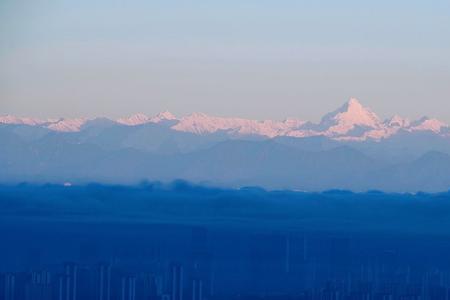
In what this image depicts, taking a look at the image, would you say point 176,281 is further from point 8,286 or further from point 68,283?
point 8,286

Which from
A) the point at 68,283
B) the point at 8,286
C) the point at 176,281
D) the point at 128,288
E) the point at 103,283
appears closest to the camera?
the point at 8,286

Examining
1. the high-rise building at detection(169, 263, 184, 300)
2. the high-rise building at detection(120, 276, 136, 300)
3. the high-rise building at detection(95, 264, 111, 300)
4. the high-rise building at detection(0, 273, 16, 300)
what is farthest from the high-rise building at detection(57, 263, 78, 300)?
the high-rise building at detection(169, 263, 184, 300)

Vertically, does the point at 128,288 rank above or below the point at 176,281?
below

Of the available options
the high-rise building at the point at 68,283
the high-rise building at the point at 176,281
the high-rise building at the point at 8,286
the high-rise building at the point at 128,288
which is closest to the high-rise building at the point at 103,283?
the high-rise building at the point at 128,288

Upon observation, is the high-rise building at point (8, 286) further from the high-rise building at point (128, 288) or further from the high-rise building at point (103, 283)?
the high-rise building at point (128, 288)

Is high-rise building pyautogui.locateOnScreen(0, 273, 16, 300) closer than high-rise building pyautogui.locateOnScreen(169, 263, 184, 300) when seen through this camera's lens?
Yes

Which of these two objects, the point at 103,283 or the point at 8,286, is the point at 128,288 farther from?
the point at 8,286

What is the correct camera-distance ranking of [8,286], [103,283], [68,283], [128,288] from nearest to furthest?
[8,286]
[128,288]
[68,283]
[103,283]

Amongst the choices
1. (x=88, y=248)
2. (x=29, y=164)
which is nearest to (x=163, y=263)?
(x=88, y=248)

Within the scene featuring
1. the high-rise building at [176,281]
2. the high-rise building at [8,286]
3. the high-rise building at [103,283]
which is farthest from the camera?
the high-rise building at [176,281]

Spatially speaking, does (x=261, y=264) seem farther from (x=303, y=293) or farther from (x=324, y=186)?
(x=324, y=186)

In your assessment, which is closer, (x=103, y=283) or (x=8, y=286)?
(x=8, y=286)

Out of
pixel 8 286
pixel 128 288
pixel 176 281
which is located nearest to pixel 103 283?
pixel 128 288

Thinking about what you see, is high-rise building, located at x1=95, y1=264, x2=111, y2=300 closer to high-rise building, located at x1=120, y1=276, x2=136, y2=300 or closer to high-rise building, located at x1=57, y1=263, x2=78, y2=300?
high-rise building, located at x1=120, y1=276, x2=136, y2=300
